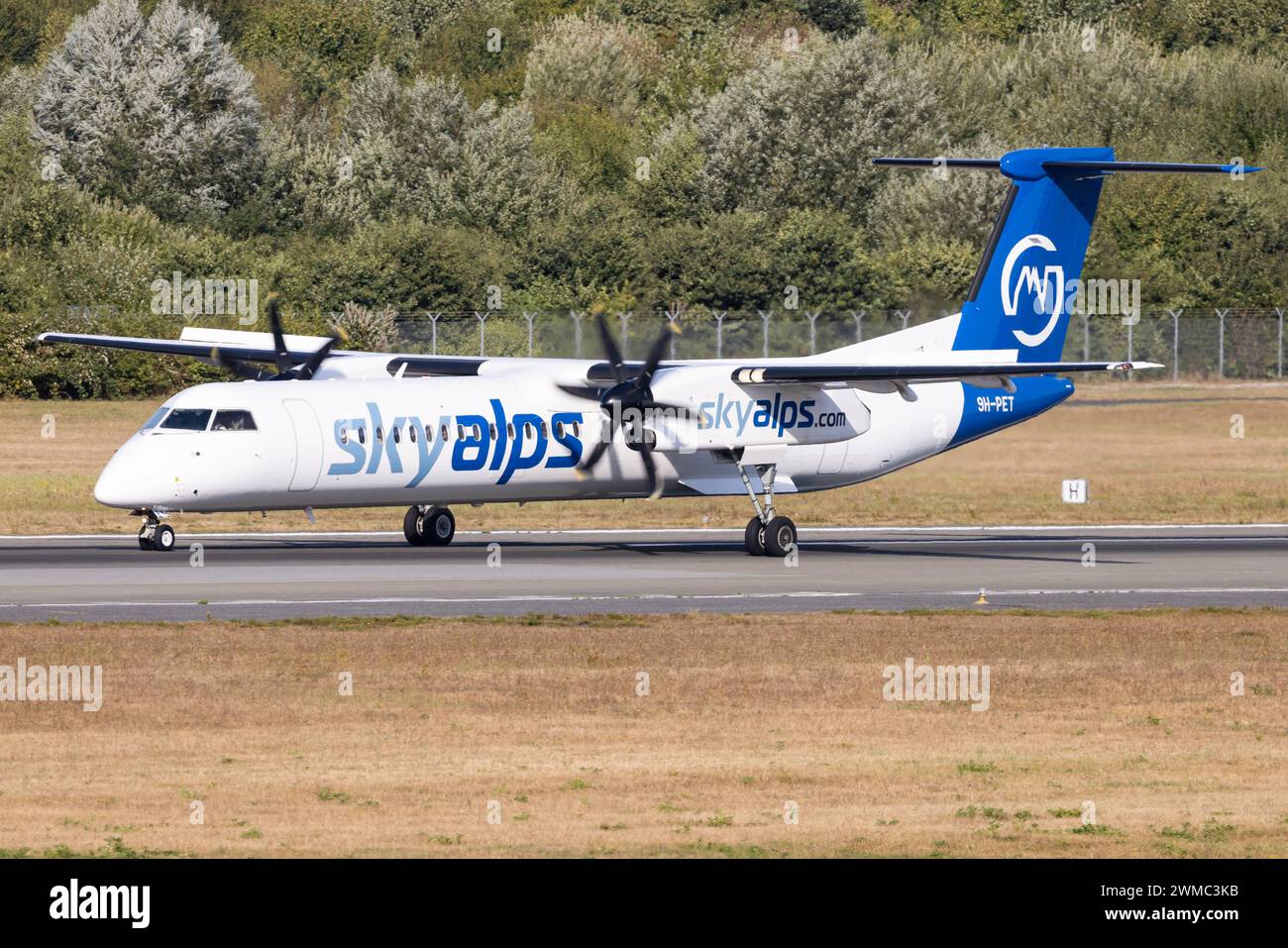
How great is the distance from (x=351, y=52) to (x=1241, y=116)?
6336 centimetres

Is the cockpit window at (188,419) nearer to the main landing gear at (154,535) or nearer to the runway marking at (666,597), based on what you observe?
the main landing gear at (154,535)

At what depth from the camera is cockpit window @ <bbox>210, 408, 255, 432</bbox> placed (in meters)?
30.6

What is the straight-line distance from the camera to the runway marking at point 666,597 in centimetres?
2714

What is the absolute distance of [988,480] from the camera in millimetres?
52250

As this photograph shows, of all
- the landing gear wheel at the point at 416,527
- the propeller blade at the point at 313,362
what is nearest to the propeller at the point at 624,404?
the landing gear wheel at the point at 416,527

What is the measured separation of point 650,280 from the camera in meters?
78.1

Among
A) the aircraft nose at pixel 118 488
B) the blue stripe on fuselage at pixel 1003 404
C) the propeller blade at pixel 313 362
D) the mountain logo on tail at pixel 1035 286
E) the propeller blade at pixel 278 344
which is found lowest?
the aircraft nose at pixel 118 488

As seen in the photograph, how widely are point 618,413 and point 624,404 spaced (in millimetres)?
186

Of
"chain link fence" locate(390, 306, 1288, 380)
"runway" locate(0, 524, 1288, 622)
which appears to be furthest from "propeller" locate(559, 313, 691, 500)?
"chain link fence" locate(390, 306, 1288, 380)

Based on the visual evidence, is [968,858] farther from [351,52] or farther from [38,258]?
[351,52]

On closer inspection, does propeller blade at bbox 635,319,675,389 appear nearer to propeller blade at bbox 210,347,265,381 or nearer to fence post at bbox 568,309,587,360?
propeller blade at bbox 210,347,265,381

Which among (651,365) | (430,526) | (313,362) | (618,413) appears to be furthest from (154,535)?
(651,365)

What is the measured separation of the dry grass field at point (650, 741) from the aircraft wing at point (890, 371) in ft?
27.1

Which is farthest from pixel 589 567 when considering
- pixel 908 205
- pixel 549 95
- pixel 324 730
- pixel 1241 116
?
pixel 549 95
